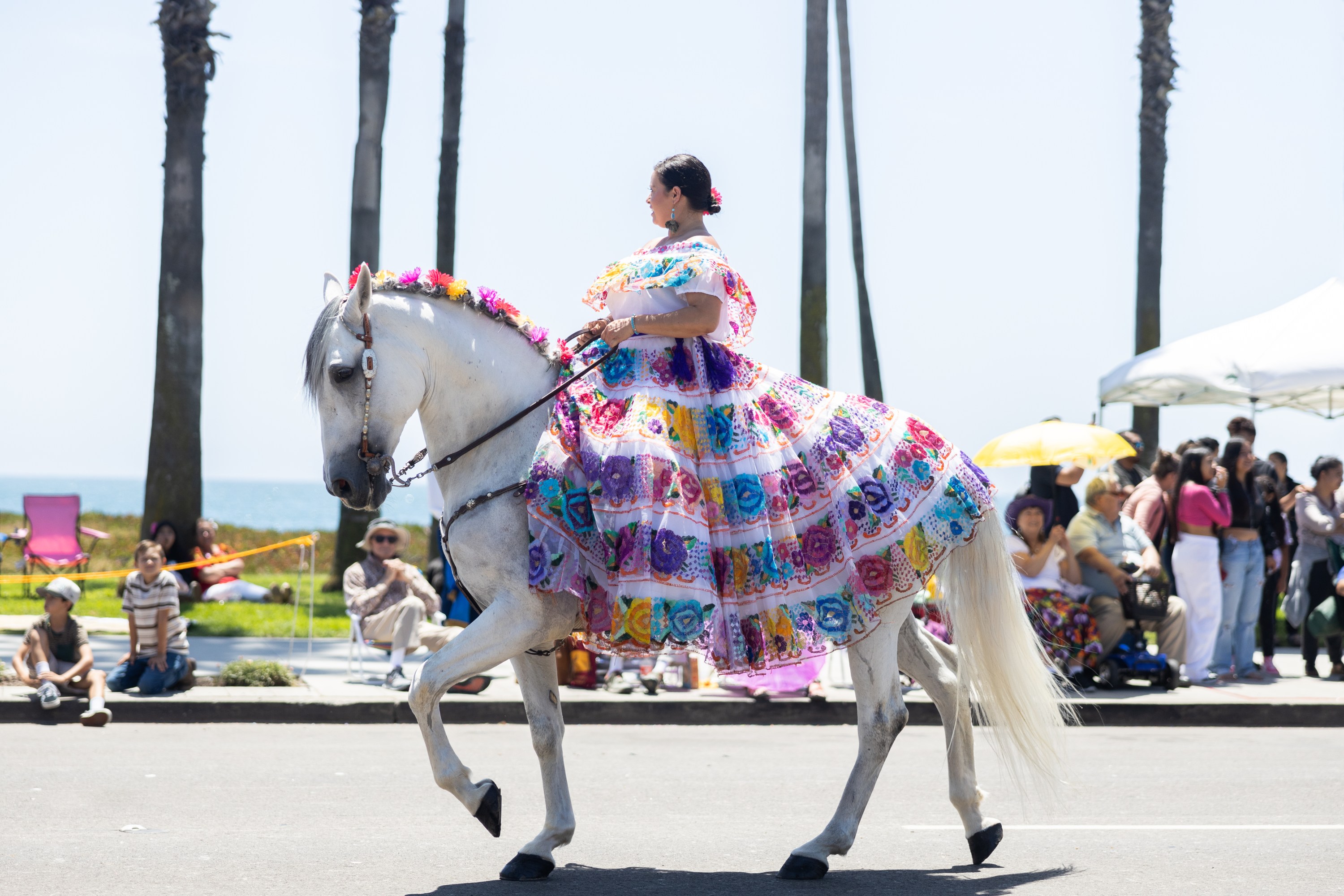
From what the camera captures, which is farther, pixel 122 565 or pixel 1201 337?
pixel 122 565

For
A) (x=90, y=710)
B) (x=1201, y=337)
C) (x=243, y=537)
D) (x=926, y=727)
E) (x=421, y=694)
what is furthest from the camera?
(x=243, y=537)

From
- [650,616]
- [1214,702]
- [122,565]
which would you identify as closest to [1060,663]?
[1214,702]

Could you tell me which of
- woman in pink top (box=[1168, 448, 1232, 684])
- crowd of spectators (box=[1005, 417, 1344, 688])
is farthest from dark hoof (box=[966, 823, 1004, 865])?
woman in pink top (box=[1168, 448, 1232, 684])

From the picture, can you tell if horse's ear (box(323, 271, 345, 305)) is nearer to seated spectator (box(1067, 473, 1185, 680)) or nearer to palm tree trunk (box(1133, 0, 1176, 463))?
seated spectator (box(1067, 473, 1185, 680))

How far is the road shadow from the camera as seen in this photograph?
520 centimetres

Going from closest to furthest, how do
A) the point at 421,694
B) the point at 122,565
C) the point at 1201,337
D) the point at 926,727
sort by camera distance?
1. the point at 421,694
2. the point at 926,727
3. the point at 1201,337
4. the point at 122,565

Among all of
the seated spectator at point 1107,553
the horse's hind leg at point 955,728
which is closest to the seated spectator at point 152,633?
the horse's hind leg at point 955,728

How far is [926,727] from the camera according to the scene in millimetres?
10602

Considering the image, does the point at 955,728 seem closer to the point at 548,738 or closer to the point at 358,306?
the point at 548,738

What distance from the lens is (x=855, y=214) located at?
69.5ft

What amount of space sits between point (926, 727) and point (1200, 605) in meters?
2.99

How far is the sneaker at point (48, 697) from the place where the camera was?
9.65 m

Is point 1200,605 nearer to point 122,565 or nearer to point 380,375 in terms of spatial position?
point 380,375

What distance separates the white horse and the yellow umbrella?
6.50 meters
